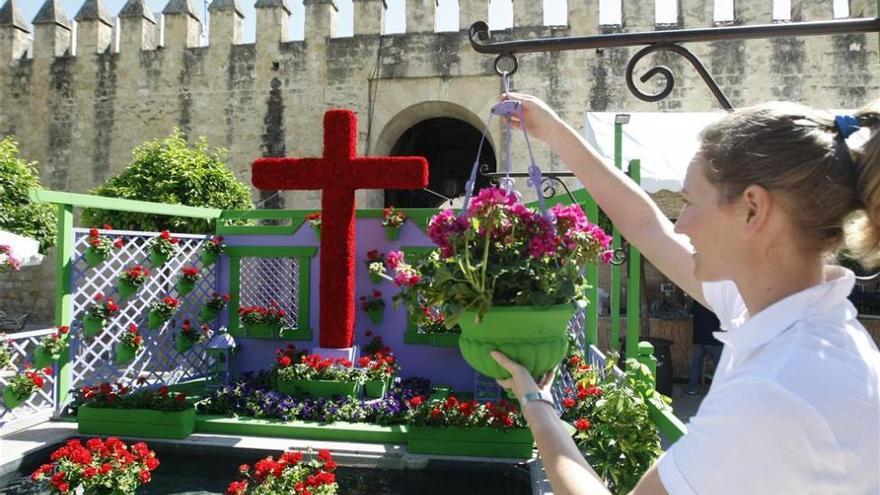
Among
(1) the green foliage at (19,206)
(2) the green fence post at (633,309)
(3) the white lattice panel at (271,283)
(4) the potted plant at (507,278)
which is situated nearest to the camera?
(4) the potted plant at (507,278)

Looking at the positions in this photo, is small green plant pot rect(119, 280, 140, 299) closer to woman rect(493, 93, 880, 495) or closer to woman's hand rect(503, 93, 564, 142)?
woman's hand rect(503, 93, 564, 142)

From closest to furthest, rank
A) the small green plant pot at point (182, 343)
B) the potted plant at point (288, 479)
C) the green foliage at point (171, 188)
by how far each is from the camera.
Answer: the potted plant at point (288, 479), the small green plant pot at point (182, 343), the green foliage at point (171, 188)

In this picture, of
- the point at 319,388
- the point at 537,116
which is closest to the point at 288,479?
the point at 537,116

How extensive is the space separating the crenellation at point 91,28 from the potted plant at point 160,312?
8.40 metres

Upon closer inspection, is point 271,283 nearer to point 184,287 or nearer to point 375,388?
point 184,287

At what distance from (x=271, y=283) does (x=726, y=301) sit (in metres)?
6.32

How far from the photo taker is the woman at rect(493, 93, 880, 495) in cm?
76

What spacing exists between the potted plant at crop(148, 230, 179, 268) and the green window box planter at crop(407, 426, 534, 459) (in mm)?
3450

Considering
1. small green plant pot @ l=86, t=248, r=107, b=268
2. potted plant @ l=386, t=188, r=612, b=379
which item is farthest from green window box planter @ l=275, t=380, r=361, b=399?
potted plant @ l=386, t=188, r=612, b=379

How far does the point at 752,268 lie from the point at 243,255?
22.0ft

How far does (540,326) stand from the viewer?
139cm

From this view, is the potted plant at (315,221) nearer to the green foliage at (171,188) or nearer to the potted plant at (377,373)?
the potted plant at (377,373)

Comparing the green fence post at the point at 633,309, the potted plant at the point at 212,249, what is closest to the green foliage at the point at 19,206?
the potted plant at the point at 212,249

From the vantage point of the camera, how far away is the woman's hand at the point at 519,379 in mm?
1260
